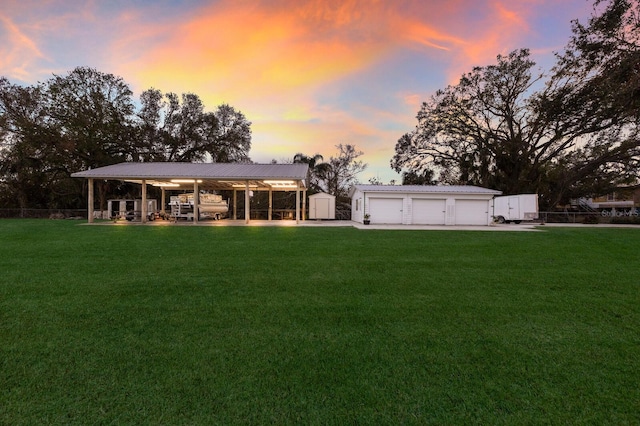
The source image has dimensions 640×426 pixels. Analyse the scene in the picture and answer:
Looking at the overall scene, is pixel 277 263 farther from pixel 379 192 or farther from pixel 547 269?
pixel 379 192

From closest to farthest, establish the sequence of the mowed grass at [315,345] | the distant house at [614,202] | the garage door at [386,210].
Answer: the mowed grass at [315,345], the garage door at [386,210], the distant house at [614,202]

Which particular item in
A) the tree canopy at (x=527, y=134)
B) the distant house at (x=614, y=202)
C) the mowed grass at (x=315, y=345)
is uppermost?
the tree canopy at (x=527, y=134)

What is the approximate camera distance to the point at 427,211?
2070cm

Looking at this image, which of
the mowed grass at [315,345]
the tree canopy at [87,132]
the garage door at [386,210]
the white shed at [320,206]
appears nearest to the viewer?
the mowed grass at [315,345]

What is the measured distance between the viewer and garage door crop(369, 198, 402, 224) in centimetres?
2075

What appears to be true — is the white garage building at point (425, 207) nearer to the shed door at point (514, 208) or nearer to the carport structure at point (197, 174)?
the shed door at point (514, 208)

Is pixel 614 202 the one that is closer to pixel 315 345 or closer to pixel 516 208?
pixel 516 208

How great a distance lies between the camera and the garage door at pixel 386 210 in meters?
20.8

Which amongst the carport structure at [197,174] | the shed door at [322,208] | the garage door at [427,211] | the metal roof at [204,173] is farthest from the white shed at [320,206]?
the garage door at [427,211]

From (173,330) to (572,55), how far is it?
31.5 meters

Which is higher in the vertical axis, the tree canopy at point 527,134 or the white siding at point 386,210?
the tree canopy at point 527,134

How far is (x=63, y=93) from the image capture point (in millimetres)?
26547

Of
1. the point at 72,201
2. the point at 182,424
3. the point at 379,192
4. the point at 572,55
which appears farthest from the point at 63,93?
the point at 572,55

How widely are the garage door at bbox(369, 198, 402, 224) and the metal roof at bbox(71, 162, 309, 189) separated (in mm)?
5323
